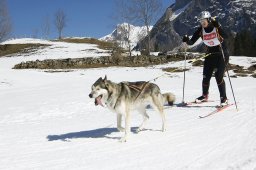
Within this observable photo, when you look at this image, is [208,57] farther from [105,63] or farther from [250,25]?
[250,25]

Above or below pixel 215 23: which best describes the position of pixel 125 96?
below

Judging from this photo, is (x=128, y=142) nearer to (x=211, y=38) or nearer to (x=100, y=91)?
(x=100, y=91)

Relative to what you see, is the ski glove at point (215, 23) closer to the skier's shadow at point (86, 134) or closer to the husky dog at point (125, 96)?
the husky dog at point (125, 96)

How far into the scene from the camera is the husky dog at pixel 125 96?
6773 mm

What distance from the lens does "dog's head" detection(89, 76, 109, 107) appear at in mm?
6685

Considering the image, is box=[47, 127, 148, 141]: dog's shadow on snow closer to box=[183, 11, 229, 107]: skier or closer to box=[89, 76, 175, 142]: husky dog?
box=[89, 76, 175, 142]: husky dog

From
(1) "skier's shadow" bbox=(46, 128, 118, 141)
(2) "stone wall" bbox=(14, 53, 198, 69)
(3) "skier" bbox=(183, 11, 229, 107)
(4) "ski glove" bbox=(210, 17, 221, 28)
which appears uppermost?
(4) "ski glove" bbox=(210, 17, 221, 28)

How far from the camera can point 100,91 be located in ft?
22.0

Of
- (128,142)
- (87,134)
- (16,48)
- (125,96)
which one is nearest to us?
(128,142)

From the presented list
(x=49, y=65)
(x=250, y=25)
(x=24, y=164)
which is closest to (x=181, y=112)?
(x=24, y=164)

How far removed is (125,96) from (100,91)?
56 centimetres

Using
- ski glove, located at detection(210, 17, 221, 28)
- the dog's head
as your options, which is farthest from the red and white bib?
the dog's head

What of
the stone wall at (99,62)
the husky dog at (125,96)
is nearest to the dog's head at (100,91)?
the husky dog at (125,96)

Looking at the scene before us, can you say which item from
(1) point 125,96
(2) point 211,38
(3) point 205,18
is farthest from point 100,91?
(2) point 211,38
